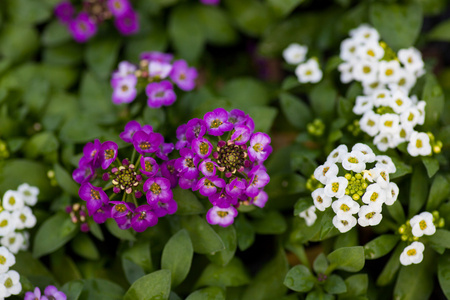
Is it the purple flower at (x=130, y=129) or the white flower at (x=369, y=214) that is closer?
the white flower at (x=369, y=214)

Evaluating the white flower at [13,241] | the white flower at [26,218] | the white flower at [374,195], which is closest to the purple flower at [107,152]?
the white flower at [26,218]

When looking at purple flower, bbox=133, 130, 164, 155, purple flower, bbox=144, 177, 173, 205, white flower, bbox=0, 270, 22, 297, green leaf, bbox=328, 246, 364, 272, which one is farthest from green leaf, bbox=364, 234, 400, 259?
white flower, bbox=0, 270, 22, 297

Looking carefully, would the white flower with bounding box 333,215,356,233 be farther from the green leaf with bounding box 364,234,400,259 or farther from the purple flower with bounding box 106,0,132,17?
the purple flower with bounding box 106,0,132,17

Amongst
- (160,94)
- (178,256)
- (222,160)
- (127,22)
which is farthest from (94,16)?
(178,256)

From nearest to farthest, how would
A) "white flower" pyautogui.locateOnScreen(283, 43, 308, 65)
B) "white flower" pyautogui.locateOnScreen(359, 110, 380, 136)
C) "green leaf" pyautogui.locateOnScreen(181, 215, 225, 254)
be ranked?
1. "green leaf" pyautogui.locateOnScreen(181, 215, 225, 254)
2. "white flower" pyautogui.locateOnScreen(359, 110, 380, 136)
3. "white flower" pyautogui.locateOnScreen(283, 43, 308, 65)

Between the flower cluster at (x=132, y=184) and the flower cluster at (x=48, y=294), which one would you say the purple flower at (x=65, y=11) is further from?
the flower cluster at (x=48, y=294)

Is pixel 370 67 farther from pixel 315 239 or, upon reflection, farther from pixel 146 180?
pixel 146 180

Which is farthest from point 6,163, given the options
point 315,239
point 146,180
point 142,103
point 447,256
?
point 447,256
